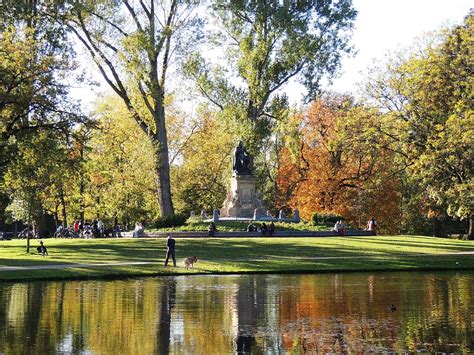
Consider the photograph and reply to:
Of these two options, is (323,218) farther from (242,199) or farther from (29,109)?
(29,109)

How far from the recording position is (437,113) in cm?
4741

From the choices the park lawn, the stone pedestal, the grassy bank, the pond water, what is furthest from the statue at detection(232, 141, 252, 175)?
the pond water

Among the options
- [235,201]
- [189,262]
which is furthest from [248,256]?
[235,201]

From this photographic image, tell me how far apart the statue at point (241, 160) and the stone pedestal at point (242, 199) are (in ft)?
1.28

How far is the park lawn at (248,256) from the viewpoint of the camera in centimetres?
3300

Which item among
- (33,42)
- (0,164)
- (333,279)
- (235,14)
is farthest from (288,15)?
(333,279)

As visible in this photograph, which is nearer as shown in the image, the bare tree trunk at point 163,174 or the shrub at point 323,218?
the bare tree trunk at point 163,174

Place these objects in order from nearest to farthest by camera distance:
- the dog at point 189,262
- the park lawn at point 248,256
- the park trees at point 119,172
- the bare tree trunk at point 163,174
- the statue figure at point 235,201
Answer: the park lawn at point 248,256 → the dog at point 189,262 → the bare tree trunk at point 163,174 → the statue figure at point 235,201 → the park trees at point 119,172

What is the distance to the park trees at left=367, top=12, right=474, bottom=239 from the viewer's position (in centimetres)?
4472

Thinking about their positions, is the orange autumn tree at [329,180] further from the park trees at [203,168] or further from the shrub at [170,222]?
the shrub at [170,222]

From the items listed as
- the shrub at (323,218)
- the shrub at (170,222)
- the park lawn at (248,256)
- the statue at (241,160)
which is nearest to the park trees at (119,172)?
the statue at (241,160)

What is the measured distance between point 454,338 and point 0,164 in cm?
3216

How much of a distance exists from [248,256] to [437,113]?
15.6 m

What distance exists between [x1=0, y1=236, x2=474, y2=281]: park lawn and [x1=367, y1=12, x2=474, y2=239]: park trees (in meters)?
3.86
